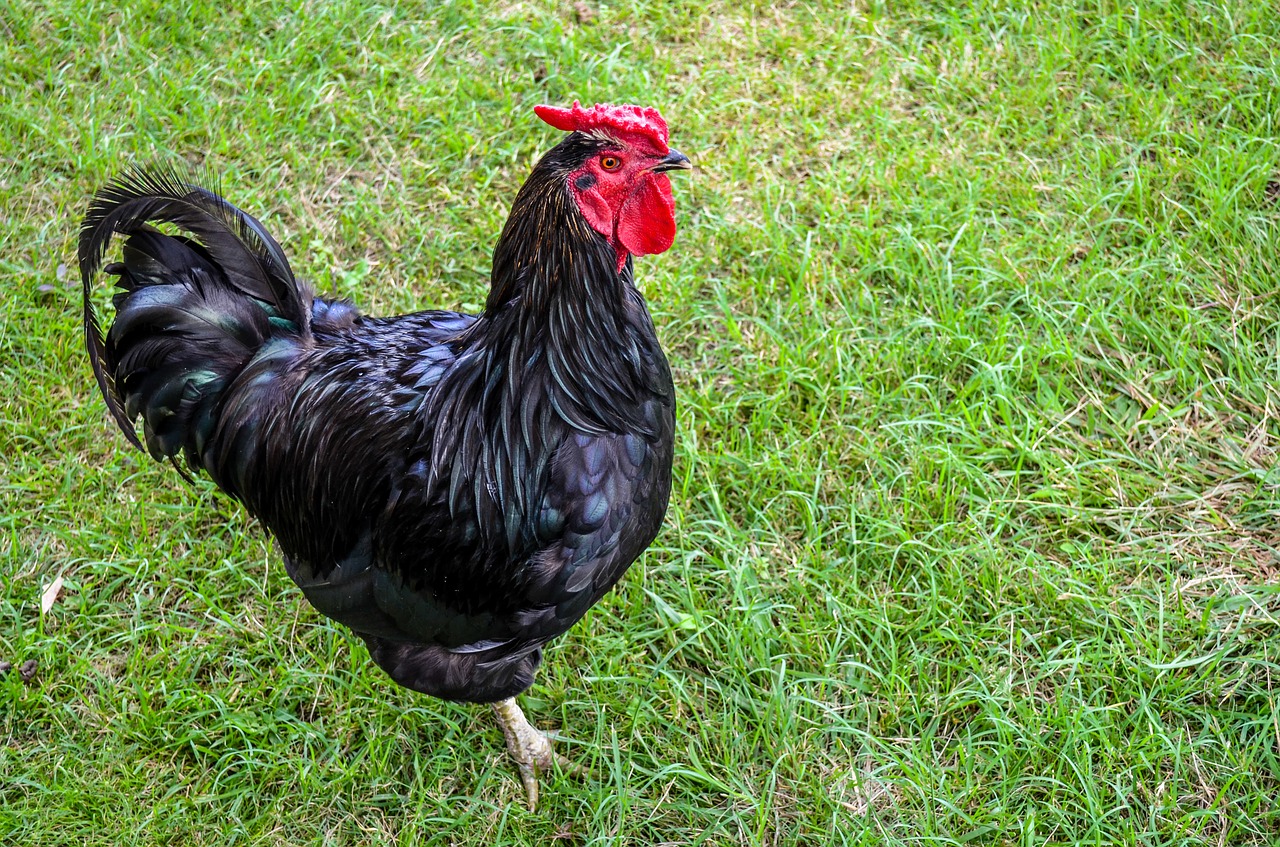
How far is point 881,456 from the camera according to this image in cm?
396

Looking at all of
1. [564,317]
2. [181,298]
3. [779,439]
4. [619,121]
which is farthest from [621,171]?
[779,439]

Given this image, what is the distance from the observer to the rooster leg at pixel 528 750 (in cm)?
Result: 325

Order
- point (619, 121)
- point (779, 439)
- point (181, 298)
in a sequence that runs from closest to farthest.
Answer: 1. point (619, 121)
2. point (181, 298)
3. point (779, 439)

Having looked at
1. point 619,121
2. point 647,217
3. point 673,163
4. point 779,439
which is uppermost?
point 619,121

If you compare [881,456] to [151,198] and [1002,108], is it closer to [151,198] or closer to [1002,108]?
[1002,108]

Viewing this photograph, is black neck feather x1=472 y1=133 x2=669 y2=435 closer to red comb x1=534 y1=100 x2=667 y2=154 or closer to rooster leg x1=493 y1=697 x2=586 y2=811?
red comb x1=534 y1=100 x2=667 y2=154

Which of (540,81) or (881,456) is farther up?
(540,81)

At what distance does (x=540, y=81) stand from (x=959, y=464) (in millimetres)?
3050

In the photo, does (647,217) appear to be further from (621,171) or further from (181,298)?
(181,298)

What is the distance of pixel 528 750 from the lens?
330 centimetres

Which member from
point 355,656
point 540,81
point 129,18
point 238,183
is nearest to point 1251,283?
point 540,81

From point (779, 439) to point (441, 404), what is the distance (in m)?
1.79

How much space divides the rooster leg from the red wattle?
63.0 inches

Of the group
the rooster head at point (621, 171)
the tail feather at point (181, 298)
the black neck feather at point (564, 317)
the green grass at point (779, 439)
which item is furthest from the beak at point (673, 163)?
the green grass at point (779, 439)
